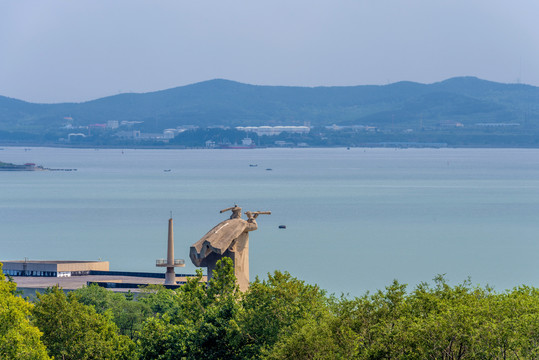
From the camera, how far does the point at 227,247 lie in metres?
23.5

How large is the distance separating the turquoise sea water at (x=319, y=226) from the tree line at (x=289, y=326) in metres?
35.1

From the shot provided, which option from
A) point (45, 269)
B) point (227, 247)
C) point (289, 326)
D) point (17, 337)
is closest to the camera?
point (17, 337)

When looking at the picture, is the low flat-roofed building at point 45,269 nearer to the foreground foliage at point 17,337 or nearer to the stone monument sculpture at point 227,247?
the stone monument sculpture at point 227,247

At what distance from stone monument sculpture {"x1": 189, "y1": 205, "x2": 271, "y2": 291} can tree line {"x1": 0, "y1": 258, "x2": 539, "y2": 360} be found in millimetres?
478

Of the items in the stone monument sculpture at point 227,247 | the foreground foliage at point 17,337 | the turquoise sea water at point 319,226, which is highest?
the stone monument sculpture at point 227,247

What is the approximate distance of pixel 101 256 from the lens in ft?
262

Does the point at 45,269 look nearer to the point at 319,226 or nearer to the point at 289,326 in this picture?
the point at 289,326

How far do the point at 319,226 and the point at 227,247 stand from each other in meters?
78.7

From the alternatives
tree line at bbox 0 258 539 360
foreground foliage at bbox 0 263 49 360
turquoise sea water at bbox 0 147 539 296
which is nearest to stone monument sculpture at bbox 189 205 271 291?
tree line at bbox 0 258 539 360

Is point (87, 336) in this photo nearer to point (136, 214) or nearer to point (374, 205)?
point (136, 214)

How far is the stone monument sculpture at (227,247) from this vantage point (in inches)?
920

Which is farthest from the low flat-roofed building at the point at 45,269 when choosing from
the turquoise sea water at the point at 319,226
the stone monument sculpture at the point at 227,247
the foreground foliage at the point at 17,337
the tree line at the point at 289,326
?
the foreground foliage at the point at 17,337

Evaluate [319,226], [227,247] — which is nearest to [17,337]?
[227,247]

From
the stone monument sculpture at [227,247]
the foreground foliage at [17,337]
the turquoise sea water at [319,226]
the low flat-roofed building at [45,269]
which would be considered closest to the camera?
the foreground foliage at [17,337]
